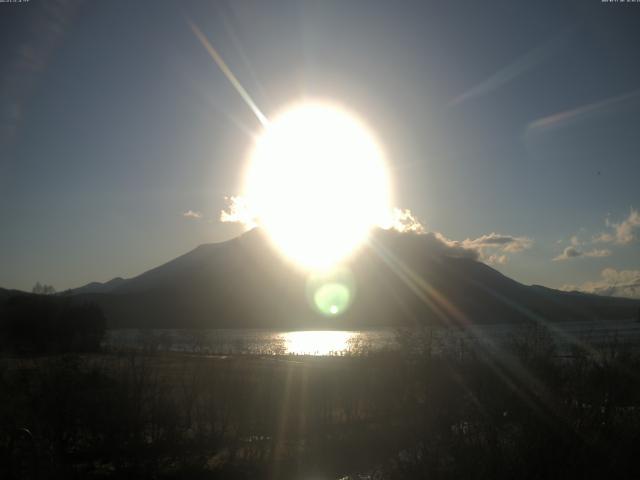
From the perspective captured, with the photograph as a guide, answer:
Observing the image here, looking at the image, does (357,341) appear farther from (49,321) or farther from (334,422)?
(49,321)

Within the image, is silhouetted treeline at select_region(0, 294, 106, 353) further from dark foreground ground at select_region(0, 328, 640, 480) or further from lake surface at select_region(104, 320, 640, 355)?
dark foreground ground at select_region(0, 328, 640, 480)

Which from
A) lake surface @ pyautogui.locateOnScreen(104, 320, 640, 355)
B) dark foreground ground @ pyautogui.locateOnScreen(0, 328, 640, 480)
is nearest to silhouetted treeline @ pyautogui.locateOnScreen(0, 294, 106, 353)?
lake surface @ pyautogui.locateOnScreen(104, 320, 640, 355)

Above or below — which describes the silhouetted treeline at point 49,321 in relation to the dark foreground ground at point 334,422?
above

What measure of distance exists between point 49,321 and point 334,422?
2581 inches

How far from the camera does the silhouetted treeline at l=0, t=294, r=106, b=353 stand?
70144 mm

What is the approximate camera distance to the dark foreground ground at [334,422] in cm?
1017

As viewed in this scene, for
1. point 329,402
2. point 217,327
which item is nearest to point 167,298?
point 217,327

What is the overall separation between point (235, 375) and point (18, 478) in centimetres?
→ 640

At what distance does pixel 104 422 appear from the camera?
43.4 feet

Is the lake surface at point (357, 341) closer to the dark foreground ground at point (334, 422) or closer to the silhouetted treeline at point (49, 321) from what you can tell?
the dark foreground ground at point (334, 422)

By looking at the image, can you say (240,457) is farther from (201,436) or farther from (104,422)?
(104,422)

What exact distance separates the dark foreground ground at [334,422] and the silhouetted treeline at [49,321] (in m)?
56.6

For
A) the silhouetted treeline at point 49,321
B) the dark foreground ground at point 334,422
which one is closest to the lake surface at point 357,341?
the dark foreground ground at point 334,422

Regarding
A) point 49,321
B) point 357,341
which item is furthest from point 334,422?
point 49,321
